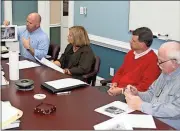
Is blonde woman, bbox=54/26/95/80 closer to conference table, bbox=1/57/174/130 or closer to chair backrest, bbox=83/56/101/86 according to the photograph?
chair backrest, bbox=83/56/101/86

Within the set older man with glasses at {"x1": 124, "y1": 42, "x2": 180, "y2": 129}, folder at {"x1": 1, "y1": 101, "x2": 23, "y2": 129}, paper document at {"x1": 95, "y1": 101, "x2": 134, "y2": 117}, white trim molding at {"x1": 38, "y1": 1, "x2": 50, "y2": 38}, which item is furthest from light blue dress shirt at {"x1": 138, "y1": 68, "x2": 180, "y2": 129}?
white trim molding at {"x1": 38, "y1": 1, "x2": 50, "y2": 38}

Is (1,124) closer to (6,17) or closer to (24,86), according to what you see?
(24,86)

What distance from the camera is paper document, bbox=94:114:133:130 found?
5.51ft

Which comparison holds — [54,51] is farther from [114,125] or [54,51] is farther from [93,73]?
[114,125]

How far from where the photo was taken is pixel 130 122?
5.84ft

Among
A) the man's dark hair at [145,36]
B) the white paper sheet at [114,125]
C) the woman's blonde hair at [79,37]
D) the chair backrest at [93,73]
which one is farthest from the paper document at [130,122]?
the woman's blonde hair at [79,37]

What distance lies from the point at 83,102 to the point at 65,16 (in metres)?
4.38

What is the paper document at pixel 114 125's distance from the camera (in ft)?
5.51

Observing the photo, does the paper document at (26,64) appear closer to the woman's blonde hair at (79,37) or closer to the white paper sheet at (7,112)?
the woman's blonde hair at (79,37)

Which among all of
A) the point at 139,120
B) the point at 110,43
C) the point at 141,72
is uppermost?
the point at 110,43

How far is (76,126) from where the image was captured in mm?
1729

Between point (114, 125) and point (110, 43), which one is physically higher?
point (110, 43)

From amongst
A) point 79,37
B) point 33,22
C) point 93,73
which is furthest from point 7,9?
point 93,73

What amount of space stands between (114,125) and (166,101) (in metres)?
0.54
